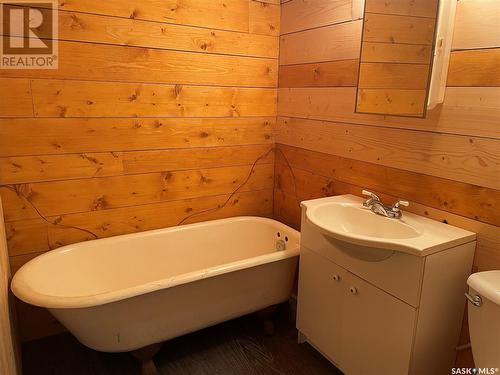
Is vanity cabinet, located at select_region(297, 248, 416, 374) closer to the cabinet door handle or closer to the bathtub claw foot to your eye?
the cabinet door handle

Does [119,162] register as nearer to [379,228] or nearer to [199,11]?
[199,11]

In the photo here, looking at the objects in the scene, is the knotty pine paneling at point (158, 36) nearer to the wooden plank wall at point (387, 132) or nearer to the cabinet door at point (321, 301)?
the wooden plank wall at point (387, 132)

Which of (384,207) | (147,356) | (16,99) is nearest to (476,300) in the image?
(384,207)

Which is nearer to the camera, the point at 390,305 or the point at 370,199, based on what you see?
the point at 390,305

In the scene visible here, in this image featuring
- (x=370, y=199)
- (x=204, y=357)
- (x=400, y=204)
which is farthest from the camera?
(x=204, y=357)

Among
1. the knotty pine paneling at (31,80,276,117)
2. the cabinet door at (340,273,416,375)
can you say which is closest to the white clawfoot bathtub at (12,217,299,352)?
the cabinet door at (340,273,416,375)

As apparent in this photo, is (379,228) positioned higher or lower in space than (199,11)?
lower

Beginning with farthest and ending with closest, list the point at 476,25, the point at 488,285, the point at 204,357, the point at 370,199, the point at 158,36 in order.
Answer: the point at 158,36 → the point at 204,357 → the point at 370,199 → the point at 476,25 → the point at 488,285

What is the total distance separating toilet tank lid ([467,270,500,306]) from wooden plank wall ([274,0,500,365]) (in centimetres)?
→ 18

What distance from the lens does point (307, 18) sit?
216 centimetres

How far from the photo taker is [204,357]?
75.9 inches

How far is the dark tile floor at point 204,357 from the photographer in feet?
6.02

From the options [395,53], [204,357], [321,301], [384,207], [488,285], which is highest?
[395,53]

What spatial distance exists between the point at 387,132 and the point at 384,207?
39 centimetres
